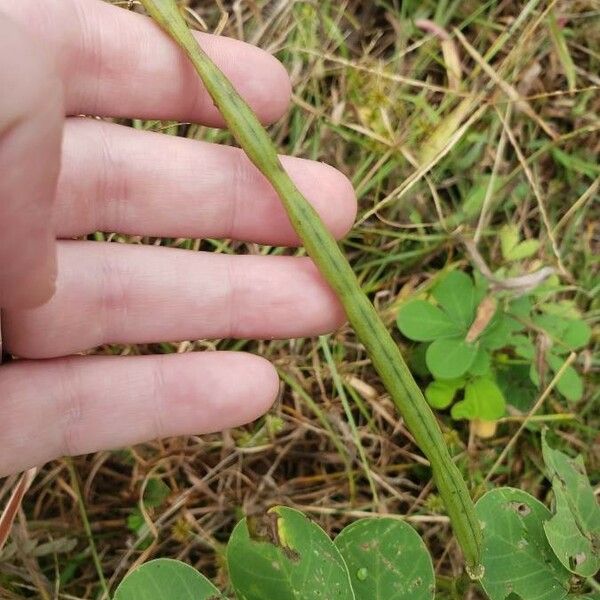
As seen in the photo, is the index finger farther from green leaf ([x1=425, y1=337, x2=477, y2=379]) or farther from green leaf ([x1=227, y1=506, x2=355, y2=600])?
green leaf ([x1=227, y1=506, x2=355, y2=600])

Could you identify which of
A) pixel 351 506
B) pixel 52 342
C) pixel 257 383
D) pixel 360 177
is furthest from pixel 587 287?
pixel 52 342

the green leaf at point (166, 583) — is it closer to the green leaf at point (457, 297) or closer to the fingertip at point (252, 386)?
the fingertip at point (252, 386)

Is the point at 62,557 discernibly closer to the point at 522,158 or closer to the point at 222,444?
the point at 222,444

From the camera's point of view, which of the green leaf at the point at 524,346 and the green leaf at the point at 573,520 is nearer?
the green leaf at the point at 573,520

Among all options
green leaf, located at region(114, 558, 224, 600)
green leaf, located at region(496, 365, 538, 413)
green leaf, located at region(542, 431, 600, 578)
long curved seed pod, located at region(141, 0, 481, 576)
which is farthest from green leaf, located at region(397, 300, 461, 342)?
green leaf, located at region(114, 558, 224, 600)

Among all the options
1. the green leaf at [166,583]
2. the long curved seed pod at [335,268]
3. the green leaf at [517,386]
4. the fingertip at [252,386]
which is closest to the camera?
the green leaf at [166,583]

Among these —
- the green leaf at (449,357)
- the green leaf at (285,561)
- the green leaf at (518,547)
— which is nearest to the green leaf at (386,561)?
the green leaf at (285,561)
